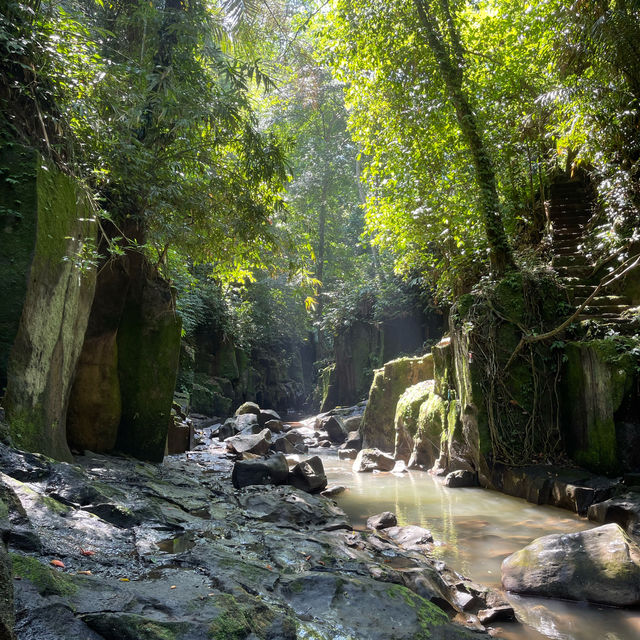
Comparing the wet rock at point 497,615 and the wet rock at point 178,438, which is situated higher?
the wet rock at point 178,438

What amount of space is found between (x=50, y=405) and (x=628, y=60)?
9.14 metres

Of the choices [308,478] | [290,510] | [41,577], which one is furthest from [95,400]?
[41,577]

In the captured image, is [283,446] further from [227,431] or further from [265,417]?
[265,417]

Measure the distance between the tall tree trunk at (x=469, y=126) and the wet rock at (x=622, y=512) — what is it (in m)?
4.14

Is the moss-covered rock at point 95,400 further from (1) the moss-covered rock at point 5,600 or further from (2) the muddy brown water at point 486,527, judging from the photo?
(1) the moss-covered rock at point 5,600

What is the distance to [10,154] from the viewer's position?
13.9 feet

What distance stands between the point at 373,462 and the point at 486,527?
4395 millimetres

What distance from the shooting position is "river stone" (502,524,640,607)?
Answer: 3.94 meters

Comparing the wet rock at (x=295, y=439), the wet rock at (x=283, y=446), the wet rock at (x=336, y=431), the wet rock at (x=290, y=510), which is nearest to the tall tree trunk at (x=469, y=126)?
the wet rock at (x=290, y=510)

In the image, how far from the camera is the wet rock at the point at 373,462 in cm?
1016

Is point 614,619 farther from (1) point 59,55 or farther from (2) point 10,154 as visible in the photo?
(1) point 59,55

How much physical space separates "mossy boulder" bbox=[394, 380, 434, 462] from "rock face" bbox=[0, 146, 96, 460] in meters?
7.14

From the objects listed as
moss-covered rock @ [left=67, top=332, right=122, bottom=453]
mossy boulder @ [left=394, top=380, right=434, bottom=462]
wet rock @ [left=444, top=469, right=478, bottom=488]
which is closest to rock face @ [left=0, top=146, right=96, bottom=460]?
moss-covered rock @ [left=67, top=332, right=122, bottom=453]

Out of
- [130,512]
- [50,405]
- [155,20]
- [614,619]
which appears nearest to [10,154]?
[50,405]
